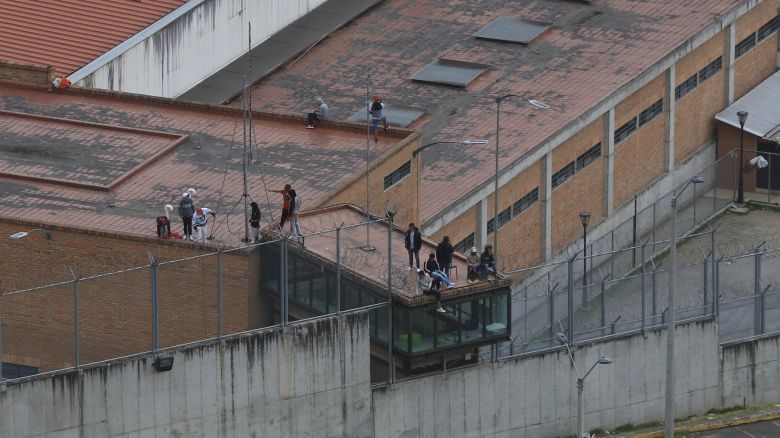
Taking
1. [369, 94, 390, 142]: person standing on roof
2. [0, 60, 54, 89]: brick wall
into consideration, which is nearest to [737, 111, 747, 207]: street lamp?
[369, 94, 390, 142]: person standing on roof

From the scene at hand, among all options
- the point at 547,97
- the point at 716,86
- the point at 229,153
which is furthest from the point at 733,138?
the point at 229,153

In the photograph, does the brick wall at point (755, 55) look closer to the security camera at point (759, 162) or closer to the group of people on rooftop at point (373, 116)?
the security camera at point (759, 162)

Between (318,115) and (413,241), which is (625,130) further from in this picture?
(413,241)

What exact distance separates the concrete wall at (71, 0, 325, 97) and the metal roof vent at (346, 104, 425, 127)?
530 centimetres

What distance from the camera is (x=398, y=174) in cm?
8562

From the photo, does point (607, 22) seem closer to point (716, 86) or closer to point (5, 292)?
point (716, 86)

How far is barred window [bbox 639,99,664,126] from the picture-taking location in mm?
99812

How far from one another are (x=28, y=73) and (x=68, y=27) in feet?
12.2

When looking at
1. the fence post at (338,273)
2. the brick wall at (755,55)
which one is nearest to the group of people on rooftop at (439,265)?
the fence post at (338,273)

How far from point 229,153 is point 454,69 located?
15553 millimetres

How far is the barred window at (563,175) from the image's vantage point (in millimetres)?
94438

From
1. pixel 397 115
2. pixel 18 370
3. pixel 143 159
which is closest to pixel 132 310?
pixel 18 370

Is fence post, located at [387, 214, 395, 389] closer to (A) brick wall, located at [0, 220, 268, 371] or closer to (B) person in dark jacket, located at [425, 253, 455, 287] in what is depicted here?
(B) person in dark jacket, located at [425, 253, 455, 287]

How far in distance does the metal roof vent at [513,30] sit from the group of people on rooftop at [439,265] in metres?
24.6
